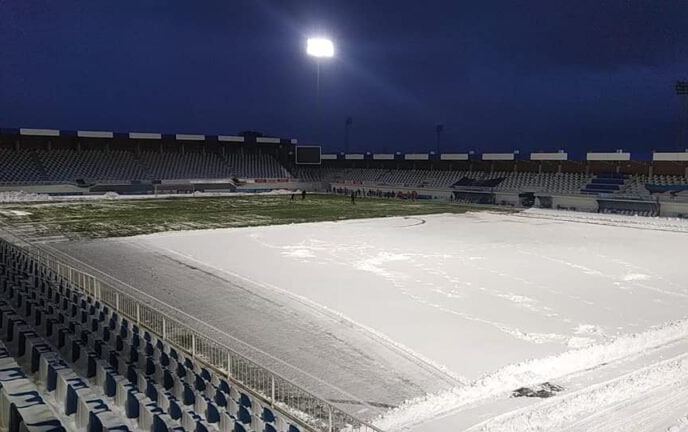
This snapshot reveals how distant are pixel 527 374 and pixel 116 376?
7370 millimetres

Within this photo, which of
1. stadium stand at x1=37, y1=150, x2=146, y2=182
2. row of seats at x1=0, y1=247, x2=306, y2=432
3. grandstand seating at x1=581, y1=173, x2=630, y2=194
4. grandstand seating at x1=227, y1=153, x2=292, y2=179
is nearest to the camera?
row of seats at x1=0, y1=247, x2=306, y2=432

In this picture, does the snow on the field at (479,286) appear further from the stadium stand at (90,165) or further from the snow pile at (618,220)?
the stadium stand at (90,165)

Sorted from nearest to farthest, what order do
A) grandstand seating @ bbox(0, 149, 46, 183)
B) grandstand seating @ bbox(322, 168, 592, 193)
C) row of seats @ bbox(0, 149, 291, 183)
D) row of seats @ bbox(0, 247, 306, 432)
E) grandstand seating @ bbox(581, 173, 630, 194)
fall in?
row of seats @ bbox(0, 247, 306, 432) < grandstand seating @ bbox(581, 173, 630, 194) < grandstand seating @ bbox(322, 168, 592, 193) < grandstand seating @ bbox(0, 149, 46, 183) < row of seats @ bbox(0, 149, 291, 183)

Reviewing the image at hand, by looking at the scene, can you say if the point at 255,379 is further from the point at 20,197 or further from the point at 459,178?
the point at 459,178

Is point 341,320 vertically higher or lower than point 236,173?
lower

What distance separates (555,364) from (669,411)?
105 inches

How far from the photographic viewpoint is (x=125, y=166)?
6412cm

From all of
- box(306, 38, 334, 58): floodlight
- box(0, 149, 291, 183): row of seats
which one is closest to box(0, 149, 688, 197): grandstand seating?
box(0, 149, 291, 183): row of seats

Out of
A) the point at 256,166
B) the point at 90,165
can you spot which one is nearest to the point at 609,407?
the point at 90,165

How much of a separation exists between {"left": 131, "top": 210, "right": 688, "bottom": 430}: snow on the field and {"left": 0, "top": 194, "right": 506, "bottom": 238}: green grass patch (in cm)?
411

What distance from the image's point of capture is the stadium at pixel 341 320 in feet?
26.9

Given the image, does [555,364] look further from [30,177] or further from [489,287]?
[30,177]

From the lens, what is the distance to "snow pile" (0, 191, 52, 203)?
48959 mm

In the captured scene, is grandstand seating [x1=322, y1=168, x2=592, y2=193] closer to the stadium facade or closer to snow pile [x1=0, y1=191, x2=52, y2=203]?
the stadium facade
